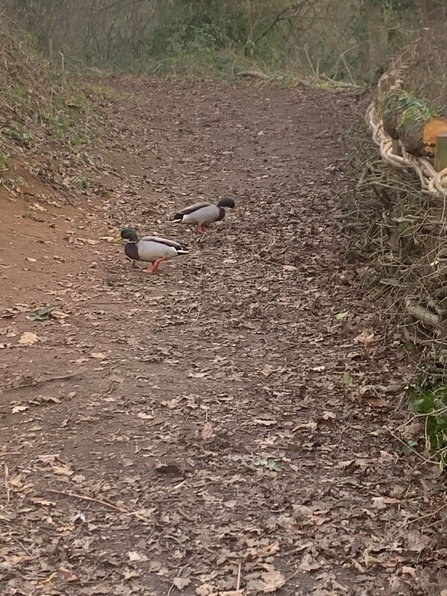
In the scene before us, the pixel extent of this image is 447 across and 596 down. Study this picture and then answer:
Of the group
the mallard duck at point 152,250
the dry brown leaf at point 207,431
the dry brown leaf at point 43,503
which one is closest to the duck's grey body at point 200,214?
the mallard duck at point 152,250

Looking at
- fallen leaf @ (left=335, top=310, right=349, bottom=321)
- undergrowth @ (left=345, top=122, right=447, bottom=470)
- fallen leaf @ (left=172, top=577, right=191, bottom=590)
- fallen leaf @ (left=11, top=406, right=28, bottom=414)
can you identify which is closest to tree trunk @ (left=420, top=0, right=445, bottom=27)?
undergrowth @ (left=345, top=122, right=447, bottom=470)

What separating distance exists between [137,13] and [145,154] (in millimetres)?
12375

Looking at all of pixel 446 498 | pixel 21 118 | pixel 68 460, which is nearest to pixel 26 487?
pixel 68 460

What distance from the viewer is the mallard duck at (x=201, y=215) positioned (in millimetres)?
7141

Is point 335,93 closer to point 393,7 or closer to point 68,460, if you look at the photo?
point 393,7

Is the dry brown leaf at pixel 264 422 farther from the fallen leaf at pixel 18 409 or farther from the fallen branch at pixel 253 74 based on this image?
the fallen branch at pixel 253 74

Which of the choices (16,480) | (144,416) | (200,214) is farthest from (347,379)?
(200,214)

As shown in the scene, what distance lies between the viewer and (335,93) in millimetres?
14734

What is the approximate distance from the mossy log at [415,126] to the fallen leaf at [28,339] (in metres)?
2.63

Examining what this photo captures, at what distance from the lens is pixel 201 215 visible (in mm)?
7195

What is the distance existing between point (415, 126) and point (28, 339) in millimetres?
2756

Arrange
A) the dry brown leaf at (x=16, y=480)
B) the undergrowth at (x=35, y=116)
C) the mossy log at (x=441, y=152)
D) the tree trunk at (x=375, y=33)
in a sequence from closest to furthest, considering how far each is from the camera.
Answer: the dry brown leaf at (x=16, y=480) < the mossy log at (x=441, y=152) < the undergrowth at (x=35, y=116) < the tree trunk at (x=375, y=33)

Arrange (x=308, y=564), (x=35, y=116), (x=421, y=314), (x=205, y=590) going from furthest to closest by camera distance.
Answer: (x=35, y=116), (x=421, y=314), (x=308, y=564), (x=205, y=590)

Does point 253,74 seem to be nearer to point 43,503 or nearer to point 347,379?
point 347,379
